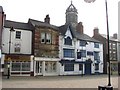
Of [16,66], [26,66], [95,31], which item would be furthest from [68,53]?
[95,31]

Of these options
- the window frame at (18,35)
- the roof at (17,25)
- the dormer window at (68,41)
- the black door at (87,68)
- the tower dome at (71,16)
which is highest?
the tower dome at (71,16)

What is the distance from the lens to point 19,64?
116 feet

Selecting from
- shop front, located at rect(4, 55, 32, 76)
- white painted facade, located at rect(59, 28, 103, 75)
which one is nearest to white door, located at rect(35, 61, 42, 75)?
shop front, located at rect(4, 55, 32, 76)

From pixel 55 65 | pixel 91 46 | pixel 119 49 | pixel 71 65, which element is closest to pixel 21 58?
pixel 55 65

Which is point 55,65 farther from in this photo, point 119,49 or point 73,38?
point 119,49

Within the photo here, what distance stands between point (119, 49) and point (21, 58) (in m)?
33.1

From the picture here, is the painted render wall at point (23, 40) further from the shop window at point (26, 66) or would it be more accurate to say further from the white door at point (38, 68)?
the white door at point (38, 68)

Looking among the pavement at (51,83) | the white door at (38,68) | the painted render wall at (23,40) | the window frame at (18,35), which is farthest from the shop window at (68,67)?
the pavement at (51,83)

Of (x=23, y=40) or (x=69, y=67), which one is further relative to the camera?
(x=69, y=67)

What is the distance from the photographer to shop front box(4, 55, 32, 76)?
113 feet

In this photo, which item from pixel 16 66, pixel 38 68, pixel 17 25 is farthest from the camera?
pixel 17 25

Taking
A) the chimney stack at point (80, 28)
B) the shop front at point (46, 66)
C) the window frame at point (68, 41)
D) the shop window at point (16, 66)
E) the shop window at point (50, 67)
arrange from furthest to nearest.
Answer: the chimney stack at point (80, 28)
the window frame at point (68, 41)
the shop window at point (50, 67)
the shop front at point (46, 66)
the shop window at point (16, 66)

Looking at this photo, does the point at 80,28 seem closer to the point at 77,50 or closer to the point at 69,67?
the point at 77,50

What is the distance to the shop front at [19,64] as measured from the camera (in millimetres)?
34441
